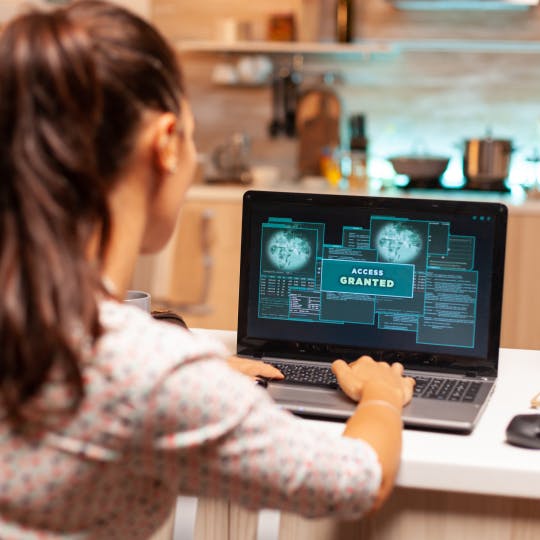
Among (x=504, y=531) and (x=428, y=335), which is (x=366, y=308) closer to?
(x=428, y=335)

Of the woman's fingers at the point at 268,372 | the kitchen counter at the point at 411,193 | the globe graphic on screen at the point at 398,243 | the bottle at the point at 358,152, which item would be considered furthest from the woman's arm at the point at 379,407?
the bottle at the point at 358,152

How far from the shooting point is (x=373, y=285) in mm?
1569

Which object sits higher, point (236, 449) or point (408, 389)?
point (236, 449)

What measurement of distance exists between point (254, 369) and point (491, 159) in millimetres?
2622

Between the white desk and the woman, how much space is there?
262 mm

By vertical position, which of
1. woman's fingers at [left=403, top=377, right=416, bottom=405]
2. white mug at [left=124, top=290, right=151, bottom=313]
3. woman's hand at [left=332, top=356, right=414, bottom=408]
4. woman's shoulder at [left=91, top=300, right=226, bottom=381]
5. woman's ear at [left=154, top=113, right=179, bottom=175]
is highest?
woman's ear at [left=154, top=113, right=179, bottom=175]

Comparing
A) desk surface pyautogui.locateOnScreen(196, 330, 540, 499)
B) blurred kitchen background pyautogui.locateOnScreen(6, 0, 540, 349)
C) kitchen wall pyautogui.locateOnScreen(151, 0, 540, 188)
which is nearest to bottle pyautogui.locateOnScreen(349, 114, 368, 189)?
blurred kitchen background pyautogui.locateOnScreen(6, 0, 540, 349)

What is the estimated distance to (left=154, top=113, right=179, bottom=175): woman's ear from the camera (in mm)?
932

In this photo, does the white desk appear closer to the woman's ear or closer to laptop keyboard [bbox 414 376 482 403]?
laptop keyboard [bbox 414 376 482 403]

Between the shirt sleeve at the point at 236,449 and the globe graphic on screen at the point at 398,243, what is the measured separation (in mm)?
619

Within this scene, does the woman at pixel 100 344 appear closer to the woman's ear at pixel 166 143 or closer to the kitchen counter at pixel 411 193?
the woman's ear at pixel 166 143

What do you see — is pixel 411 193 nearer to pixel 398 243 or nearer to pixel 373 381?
pixel 398 243

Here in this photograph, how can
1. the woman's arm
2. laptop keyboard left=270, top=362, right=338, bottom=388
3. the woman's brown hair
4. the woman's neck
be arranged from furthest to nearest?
laptop keyboard left=270, top=362, right=338, bottom=388 < the woman's arm < the woman's neck < the woman's brown hair

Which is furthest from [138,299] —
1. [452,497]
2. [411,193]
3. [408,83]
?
[408,83]
